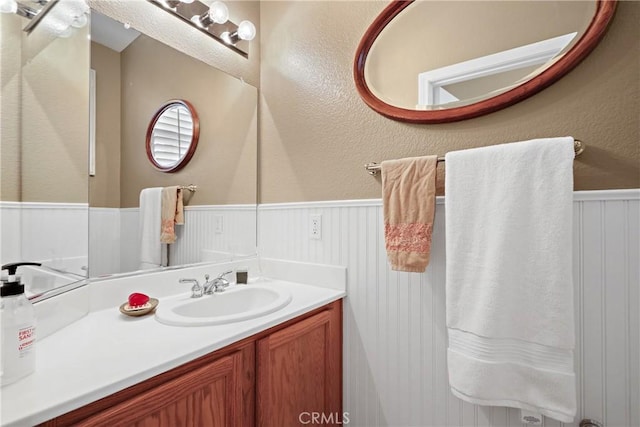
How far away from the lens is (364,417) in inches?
47.8

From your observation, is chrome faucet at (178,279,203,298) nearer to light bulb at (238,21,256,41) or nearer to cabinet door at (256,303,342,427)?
cabinet door at (256,303,342,427)

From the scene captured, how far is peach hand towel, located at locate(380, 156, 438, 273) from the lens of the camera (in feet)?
3.25

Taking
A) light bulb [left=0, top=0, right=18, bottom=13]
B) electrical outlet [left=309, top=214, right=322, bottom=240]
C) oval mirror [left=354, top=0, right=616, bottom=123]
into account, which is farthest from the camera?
electrical outlet [left=309, top=214, right=322, bottom=240]

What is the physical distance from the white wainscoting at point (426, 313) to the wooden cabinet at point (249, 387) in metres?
0.14

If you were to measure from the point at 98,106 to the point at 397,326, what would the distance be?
4.40ft

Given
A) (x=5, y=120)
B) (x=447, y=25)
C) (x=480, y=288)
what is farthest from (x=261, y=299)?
(x=447, y=25)

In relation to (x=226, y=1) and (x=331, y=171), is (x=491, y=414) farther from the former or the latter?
(x=226, y=1)

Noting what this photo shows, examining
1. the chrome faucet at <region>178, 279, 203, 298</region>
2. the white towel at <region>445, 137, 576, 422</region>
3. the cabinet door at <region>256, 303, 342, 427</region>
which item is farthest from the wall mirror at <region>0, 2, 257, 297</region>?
the white towel at <region>445, 137, 576, 422</region>

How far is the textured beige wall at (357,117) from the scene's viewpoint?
31.4 inches

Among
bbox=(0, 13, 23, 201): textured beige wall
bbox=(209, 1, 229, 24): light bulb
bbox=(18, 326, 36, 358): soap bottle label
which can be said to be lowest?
bbox=(18, 326, 36, 358): soap bottle label

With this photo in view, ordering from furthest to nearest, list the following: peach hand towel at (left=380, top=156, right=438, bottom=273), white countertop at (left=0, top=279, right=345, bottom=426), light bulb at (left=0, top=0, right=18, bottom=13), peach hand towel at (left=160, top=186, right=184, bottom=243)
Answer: peach hand towel at (left=160, top=186, right=184, bottom=243) → peach hand towel at (left=380, top=156, right=438, bottom=273) → light bulb at (left=0, top=0, right=18, bottom=13) → white countertop at (left=0, top=279, right=345, bottom=426)

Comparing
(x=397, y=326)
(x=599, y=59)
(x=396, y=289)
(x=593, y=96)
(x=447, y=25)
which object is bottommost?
(x=397, y=326)
